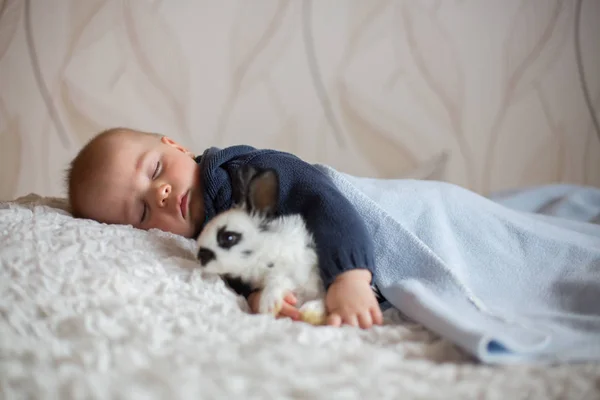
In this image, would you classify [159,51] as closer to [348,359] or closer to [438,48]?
[438,48]

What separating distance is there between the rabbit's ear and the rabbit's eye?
5cm

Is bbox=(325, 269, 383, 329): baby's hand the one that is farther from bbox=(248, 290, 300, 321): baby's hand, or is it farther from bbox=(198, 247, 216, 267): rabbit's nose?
bbox=(198, 247, 216, 267): rabbit's nose

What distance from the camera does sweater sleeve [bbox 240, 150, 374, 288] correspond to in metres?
0.73

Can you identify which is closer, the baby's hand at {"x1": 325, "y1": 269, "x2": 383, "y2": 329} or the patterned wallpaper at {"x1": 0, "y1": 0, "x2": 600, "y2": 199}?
the baby's hand at {"x1": 325, "y1": 269, "x2": 383, "y2": 329}

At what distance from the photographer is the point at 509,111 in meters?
1.62

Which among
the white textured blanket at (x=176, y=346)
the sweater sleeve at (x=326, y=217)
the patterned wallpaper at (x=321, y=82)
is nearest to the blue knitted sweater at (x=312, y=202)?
the sweater sleeve at (x=326, y=217)

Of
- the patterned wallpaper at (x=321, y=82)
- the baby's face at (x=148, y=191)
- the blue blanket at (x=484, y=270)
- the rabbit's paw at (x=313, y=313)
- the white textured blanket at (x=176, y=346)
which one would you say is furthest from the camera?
the patterned wallpaper at (x=321, y=82)

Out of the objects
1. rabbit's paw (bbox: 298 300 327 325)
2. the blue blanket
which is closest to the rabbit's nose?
rabbit's paw (bbox: 298 300 327 325)

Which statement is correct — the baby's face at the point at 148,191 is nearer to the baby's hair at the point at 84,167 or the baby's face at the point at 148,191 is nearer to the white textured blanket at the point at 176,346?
the baby's hair at the point at 84,167

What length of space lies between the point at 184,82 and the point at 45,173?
49cm

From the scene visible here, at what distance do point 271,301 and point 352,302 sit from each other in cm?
11

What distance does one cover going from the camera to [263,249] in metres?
0.72

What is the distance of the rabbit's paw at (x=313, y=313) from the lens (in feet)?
2.24

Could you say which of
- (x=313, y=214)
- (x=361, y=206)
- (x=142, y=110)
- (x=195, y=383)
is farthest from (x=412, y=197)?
(x=142, y=110)
